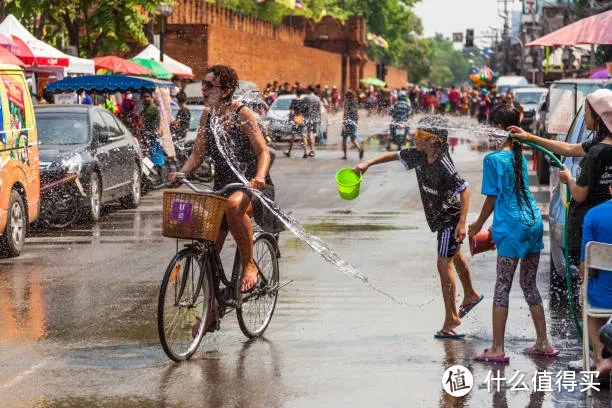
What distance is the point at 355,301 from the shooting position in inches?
454

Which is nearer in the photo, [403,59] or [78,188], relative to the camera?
[78,188]

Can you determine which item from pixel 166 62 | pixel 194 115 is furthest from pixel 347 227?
pixel 166 62

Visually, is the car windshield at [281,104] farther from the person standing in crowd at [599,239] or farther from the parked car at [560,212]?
the person standing in crowd at [599,239]

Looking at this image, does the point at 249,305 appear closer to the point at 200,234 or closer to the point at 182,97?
the point at 200,234

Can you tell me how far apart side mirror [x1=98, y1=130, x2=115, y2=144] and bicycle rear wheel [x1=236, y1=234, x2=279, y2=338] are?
31.1 ft

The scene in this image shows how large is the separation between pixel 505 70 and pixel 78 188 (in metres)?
128

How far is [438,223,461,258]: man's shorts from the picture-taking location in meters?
9.84

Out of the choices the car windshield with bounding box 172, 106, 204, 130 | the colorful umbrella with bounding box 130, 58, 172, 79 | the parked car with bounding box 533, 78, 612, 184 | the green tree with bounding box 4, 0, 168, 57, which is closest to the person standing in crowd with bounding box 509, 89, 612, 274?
the parked car with bounding box 533, 78, 612, 184

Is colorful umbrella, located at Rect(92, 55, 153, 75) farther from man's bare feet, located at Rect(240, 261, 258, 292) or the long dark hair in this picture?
the long dark hair

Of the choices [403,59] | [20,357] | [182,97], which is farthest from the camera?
[403,59]

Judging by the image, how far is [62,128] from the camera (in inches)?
747

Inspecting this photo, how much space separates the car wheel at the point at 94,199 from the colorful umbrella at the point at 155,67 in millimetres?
15943

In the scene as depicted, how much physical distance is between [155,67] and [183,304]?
2707 centimetres

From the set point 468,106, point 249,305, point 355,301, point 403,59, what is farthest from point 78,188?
point 403,59
